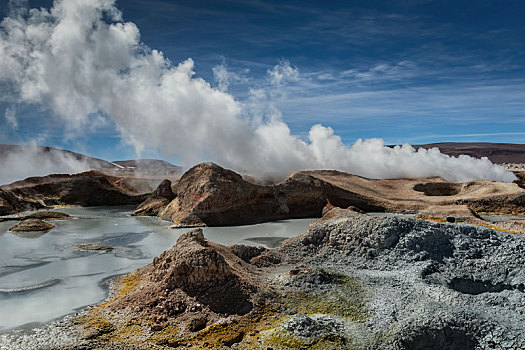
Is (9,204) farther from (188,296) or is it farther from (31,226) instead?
(188,296)

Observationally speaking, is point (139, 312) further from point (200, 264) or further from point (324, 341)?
point (324, 341)

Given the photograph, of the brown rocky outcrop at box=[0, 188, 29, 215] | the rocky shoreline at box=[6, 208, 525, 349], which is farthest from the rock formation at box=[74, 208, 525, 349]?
the brown rocky outcrop at box=[0, 188, 29, 215]

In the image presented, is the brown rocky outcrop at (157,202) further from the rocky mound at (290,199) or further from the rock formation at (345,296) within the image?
the rock formation at (345,296)

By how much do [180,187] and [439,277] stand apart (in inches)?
690

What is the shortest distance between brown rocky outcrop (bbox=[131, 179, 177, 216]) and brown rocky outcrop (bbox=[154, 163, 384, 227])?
1332 millimetres

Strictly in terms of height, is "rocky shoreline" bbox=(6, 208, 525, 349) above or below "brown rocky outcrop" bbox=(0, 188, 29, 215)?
below

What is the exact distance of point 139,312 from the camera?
6832 mm

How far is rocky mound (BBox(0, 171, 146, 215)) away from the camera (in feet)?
102

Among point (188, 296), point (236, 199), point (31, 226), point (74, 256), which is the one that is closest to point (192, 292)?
point (188, 296)

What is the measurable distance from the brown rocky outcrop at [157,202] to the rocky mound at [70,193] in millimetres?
9634

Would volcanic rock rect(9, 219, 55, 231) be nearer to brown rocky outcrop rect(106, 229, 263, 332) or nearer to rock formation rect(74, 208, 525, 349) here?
rock formation rect(74, 208, 525, 349)

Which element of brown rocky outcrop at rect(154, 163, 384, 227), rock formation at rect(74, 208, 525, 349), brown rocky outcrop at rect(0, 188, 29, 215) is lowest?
rock formation at rect(74, 208, 525, 349)

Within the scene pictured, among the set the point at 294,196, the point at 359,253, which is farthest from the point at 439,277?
the point at 294,196

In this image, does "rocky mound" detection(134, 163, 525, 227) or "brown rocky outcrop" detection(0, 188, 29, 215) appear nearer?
"rocky mound" detection(134, 163, 525, 227)
